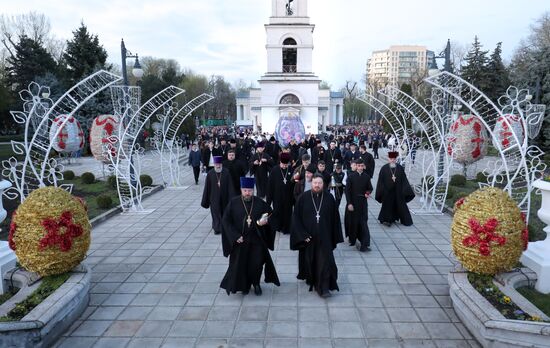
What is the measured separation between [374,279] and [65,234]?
455 cm

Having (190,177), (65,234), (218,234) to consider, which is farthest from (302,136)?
(65,234)

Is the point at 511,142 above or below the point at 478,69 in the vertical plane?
below

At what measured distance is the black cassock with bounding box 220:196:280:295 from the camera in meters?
5.69

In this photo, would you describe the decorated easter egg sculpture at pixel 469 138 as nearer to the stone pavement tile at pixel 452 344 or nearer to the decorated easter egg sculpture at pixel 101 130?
the stone pavement tile at pixel 452 344

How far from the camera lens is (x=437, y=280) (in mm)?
6367

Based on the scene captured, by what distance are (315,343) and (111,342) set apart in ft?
7.77

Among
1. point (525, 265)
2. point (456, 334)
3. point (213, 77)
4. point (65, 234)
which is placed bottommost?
point (456, 334)

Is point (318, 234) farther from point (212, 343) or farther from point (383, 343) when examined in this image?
point (212, 343)

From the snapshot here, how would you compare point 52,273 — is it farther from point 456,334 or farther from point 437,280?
point 437,280

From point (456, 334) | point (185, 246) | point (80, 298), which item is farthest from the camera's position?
point (185, 246)

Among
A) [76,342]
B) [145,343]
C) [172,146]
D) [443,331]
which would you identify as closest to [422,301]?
[443,331]

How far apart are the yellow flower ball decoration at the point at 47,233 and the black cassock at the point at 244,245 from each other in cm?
200

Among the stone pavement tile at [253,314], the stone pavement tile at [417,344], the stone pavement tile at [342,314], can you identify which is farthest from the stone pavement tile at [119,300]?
the stone pavement tile at [417,344]

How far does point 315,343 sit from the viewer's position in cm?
463
